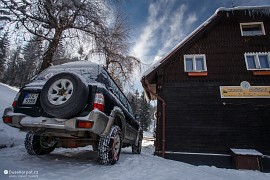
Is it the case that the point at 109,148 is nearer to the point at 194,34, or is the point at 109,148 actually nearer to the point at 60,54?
the point at 194,34

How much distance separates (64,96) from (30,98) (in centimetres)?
92

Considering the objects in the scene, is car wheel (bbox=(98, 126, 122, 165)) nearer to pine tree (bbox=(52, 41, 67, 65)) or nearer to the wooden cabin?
the wooden cabin

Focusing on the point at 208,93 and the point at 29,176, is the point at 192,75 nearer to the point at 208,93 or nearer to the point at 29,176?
the point at 208,93

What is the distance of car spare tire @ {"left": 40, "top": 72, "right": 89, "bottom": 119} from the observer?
3.42 metres

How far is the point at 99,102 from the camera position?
3686mm

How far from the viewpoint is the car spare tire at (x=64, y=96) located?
3422 mm

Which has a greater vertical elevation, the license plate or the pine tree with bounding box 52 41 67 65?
the pine tree with bounding box 52 41 67 65

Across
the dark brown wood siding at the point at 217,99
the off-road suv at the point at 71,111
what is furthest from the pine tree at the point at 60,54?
the off-road suv at the point at 71,111

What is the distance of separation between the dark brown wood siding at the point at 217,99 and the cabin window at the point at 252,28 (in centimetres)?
22

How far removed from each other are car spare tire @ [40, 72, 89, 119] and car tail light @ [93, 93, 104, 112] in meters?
0.21

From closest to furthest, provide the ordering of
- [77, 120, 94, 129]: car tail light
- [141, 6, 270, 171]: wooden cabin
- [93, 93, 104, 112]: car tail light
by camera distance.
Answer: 1. [77, 120, 94, 129]: car tail light
2. [93, 93, 104, 112]: car tail light
3. [141, 6, 270, 171]: wooden cabin

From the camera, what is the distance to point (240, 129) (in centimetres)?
898

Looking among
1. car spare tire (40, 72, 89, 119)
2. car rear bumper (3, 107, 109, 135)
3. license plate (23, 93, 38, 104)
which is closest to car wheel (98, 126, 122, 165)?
car rear bumper (3, 107, 109, 135)

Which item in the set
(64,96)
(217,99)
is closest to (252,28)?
(217,99)
